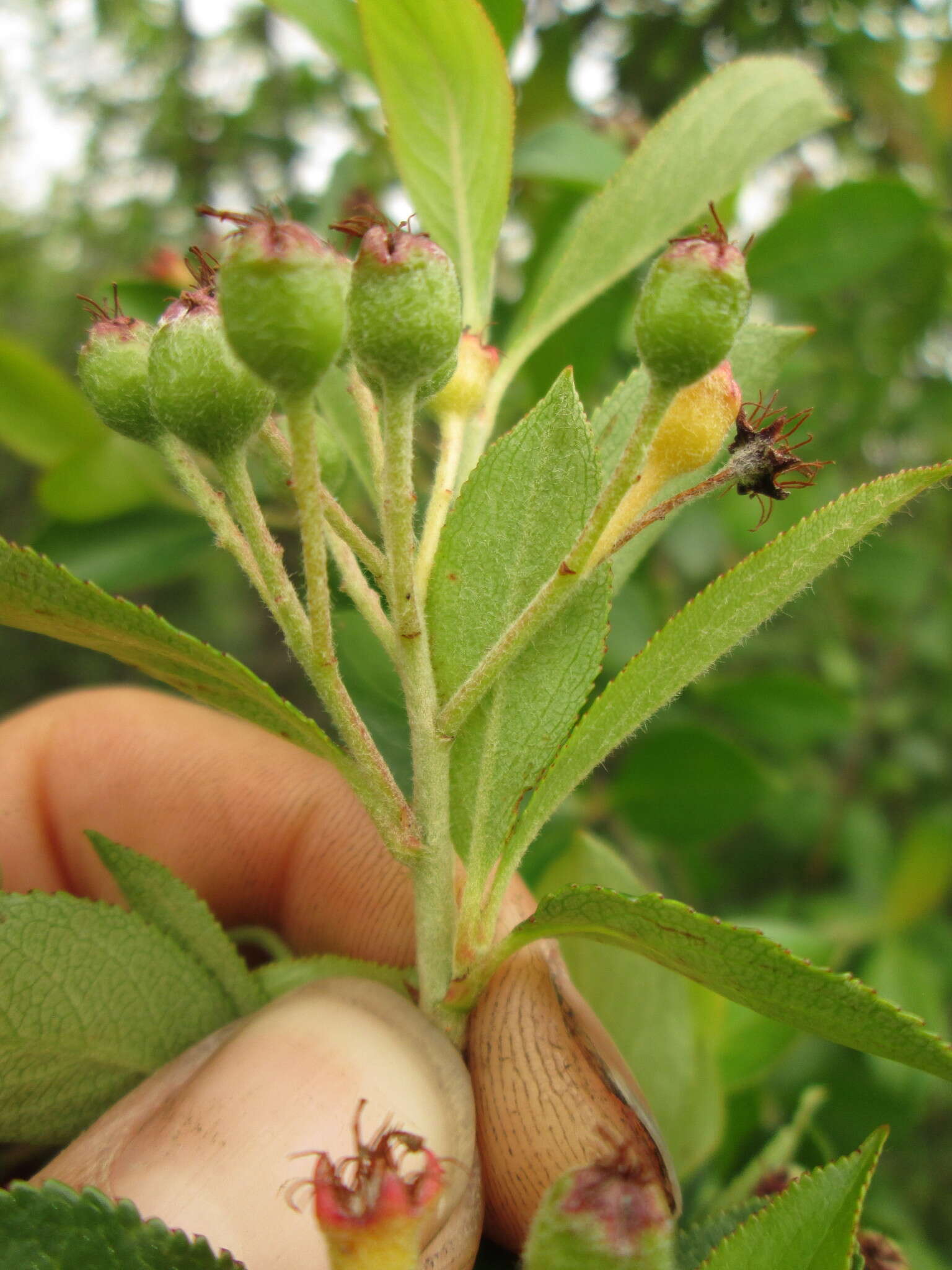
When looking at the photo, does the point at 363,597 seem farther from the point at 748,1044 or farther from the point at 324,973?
the point at 748,1044

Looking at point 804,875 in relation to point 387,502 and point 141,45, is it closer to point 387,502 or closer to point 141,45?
point 387,502

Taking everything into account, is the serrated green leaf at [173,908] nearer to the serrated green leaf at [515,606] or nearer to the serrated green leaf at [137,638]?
the serrated green leaf at [137,638]

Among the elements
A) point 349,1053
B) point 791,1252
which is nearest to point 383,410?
point 349,1053

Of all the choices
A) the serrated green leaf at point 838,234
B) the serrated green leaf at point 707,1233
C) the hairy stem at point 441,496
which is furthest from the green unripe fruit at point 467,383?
the serrated green leaf at point 838,234

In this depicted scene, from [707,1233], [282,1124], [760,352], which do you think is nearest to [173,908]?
[282,1124]

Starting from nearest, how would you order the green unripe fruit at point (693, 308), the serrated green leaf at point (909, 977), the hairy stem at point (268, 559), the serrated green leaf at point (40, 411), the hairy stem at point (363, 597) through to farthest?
1. the green unripe fruit at point (693, 308)
2. the hairy stem at point (268, 559)
3. the hairy stem at point (363, 597)
4. the serrated green leaf at point (40, 411)
5. the serrated green leaf at point (909, 977)

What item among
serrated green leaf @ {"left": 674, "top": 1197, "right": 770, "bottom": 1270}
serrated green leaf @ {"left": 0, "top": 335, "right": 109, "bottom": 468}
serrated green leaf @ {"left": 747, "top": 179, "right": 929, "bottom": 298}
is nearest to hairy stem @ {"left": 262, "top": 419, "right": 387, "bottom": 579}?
serrated green leaf @ {"left": 674, "top": 1197, "right": 770, "bottom": 1270}
